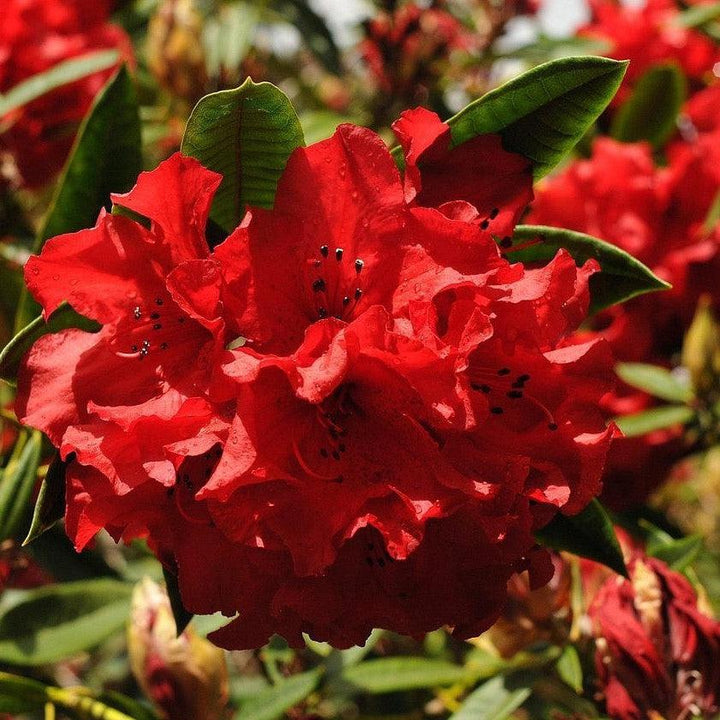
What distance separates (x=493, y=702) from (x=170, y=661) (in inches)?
15.9

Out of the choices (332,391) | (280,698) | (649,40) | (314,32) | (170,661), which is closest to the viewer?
(332,391)

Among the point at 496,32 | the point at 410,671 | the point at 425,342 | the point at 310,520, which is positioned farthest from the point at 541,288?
the point at 496,32

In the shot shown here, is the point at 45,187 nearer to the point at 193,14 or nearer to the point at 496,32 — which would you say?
the point at 193,14

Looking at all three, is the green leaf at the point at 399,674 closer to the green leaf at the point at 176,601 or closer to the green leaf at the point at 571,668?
the green leaf at the point at 571,668

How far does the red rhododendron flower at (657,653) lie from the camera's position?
111 cm

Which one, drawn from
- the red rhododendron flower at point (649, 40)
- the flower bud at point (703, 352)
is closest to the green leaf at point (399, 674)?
the flower bud at point (703, 352)

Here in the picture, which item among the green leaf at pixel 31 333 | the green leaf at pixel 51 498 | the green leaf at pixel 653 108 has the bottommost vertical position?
the green leaf at pixel 653 108

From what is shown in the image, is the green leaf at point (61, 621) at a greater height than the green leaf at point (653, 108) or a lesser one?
lesser

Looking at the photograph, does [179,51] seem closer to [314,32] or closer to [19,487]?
[314,32]

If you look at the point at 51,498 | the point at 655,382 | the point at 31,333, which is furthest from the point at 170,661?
the point at 655,382

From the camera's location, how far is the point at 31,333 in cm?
94

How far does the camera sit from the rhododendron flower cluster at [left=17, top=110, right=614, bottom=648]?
819 mm

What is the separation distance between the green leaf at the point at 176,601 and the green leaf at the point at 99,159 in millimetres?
382

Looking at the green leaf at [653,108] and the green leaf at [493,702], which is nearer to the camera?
the green leaf at [493,702]
